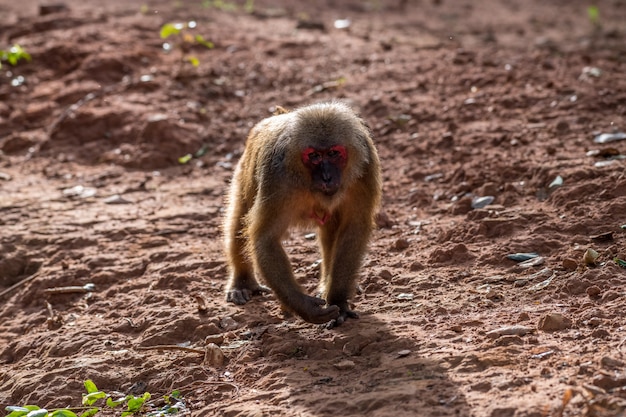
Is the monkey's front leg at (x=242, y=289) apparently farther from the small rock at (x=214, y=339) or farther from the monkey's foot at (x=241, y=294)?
the small rock at (x=214, y=339)

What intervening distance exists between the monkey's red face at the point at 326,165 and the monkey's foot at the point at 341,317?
0.83 meters

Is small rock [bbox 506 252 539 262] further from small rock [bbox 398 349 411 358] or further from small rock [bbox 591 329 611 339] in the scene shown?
small rock [bbox 398 349 411 358]

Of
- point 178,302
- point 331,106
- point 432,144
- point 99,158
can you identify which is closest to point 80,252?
point 178,302

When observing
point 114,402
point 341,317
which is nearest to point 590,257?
point 341,317

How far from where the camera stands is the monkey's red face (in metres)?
5.62

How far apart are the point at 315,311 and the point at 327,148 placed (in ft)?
3.45

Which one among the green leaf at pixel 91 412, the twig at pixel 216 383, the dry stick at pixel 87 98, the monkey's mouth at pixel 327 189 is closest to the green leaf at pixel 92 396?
the green leaf at pixel 91 412

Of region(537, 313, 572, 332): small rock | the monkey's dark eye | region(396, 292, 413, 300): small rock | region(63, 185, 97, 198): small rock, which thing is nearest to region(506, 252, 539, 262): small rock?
region(396, 292, 413, 300): small rock

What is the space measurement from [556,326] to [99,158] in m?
6.20

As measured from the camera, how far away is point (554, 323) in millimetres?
5191

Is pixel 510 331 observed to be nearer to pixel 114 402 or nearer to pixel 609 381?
pixel 609 381

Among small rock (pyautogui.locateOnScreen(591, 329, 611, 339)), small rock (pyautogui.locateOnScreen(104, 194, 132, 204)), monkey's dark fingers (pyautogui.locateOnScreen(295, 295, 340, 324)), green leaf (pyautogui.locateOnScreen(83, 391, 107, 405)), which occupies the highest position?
small rock (pyautogui.locateOnScreen(591, 329, 611, 339))

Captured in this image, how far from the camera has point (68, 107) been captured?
10859 mm

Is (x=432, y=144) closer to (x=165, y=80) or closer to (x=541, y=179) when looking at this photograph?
(x=541, y=179)
